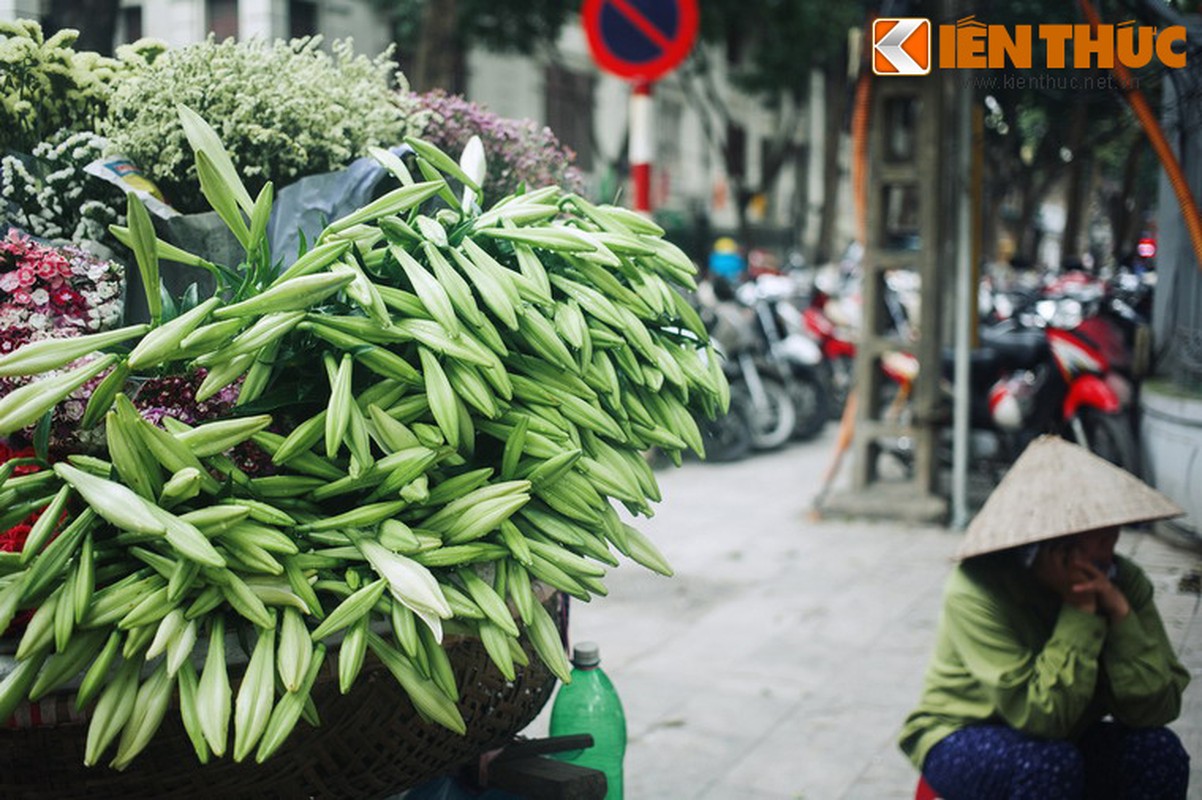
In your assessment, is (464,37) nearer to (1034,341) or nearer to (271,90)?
(1034,341)

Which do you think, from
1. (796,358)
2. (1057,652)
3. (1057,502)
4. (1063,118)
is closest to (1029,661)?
(1057,652)

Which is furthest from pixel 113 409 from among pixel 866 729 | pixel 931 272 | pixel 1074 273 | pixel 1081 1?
pixel 1074 273

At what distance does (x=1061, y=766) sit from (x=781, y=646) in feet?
7.61

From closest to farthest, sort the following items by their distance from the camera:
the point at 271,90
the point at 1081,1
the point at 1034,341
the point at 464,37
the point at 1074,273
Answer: the point at 271,90, the point at 1081,1, the point at 1034,341, the point at 1074,273, the point at 464,37

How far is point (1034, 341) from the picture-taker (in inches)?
269

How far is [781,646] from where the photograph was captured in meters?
4.70

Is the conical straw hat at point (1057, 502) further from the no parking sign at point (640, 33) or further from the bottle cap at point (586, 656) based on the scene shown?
the no parking sign at point (640, 33)

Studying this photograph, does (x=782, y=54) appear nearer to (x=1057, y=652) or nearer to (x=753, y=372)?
(x=753, y=372)

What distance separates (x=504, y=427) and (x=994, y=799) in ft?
5.27

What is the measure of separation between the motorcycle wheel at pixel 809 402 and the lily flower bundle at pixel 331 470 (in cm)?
797

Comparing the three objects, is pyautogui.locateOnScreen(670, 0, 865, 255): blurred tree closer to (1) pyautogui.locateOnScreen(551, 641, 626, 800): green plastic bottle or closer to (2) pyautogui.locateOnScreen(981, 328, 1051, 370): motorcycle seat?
(2) pyautogui.locateOnScreen(981, 328, 1051, 370): motorcycle seat

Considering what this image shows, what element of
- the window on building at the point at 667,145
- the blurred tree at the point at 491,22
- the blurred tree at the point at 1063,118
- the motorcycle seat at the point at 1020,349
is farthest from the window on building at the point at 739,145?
the motorcycle seat at the point at 1020,349

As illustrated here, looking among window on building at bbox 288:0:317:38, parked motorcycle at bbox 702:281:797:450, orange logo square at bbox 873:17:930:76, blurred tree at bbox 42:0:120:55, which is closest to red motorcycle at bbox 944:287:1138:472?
orange logo square at bbox 873:17:930:76

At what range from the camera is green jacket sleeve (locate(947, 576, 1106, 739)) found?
234 cm
